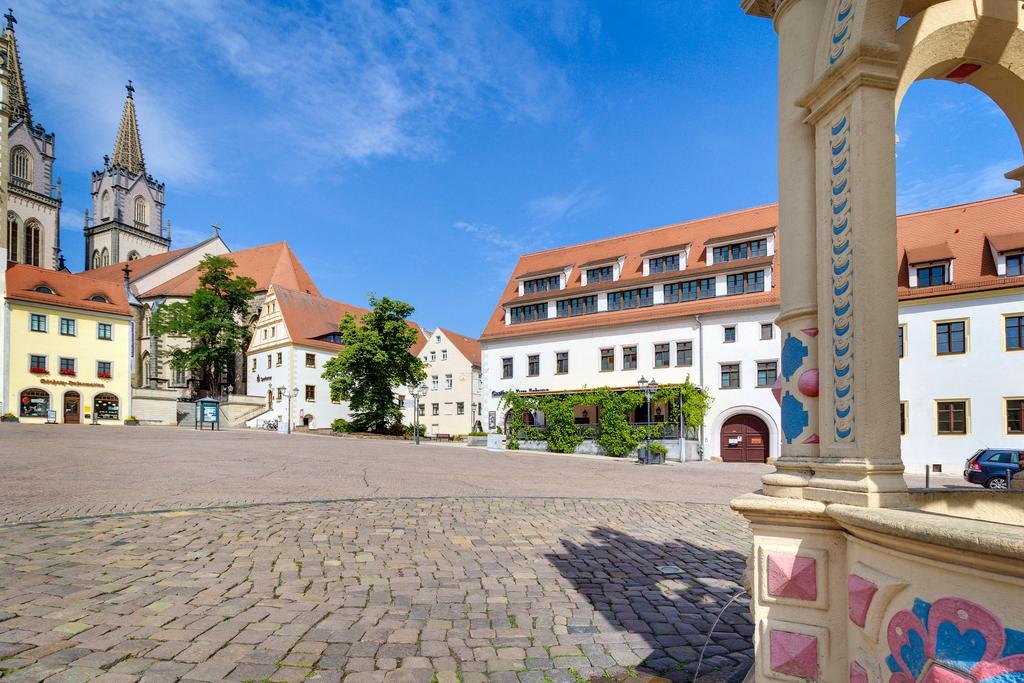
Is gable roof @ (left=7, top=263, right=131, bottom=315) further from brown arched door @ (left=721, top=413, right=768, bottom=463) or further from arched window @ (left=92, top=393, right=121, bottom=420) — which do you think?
brown arched door @ (left=721, top=413, right=768, bottom=463)

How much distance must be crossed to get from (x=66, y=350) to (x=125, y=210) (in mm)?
38379

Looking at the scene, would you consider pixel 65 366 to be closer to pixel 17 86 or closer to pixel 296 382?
pixel 296 382

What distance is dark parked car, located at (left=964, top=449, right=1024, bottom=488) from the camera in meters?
18.2

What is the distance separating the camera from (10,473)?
12.8 meters

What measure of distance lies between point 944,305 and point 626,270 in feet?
54.0

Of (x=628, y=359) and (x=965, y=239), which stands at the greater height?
(x=965, y=239)

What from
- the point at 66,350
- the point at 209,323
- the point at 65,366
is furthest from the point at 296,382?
the point at 66,350

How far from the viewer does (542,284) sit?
40.6m

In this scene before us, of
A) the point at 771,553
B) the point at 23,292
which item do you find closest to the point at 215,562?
the point at 771,553

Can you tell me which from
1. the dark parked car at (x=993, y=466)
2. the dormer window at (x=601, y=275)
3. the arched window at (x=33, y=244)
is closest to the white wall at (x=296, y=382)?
the dormer window at (x=601, y=275)

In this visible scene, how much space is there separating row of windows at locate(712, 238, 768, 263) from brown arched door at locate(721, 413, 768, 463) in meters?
8.30

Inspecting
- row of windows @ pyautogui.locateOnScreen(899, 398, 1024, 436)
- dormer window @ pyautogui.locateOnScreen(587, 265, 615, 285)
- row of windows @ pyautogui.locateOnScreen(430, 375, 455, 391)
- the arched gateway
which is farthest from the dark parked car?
row of windows @ pyautogui.locateOnScreen(430, 375, 455, 391)

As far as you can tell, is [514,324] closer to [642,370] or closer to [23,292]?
[642,370]

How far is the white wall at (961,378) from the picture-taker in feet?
79.5
